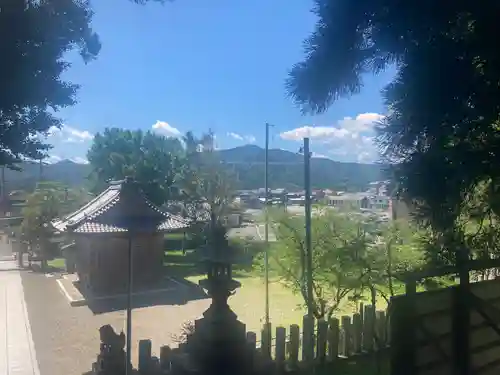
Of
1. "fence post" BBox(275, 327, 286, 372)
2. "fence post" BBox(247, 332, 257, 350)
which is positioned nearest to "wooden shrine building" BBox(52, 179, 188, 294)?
"fence post" BBox(247, 332, 257, 350)

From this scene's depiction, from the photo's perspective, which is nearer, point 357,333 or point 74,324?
point 74,324

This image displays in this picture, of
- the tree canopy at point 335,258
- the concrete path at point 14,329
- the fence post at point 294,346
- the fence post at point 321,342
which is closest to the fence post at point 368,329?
the tree canopy at point 335,258

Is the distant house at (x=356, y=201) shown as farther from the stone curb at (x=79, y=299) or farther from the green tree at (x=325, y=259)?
the stone curb at (x=79, y=299)

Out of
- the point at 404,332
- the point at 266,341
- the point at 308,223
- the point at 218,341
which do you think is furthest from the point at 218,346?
the point at 308,223

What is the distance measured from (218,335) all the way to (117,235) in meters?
0.50

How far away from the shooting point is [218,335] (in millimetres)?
1565

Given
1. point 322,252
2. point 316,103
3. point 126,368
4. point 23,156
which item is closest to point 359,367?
point 322,252

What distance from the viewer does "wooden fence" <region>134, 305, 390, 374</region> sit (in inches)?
72.0

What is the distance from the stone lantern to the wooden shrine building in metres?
0.21

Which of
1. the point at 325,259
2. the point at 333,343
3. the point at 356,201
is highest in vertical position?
the point at 356,201

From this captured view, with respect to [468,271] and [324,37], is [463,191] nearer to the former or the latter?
[468,271]

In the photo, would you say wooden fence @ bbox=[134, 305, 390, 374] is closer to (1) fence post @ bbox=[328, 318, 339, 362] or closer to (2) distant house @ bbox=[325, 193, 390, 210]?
(1) fence post @ bbox=[328, 318, 339, 362]

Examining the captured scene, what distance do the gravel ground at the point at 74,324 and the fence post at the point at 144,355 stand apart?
2cm

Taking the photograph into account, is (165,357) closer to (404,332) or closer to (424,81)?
(404,332)
